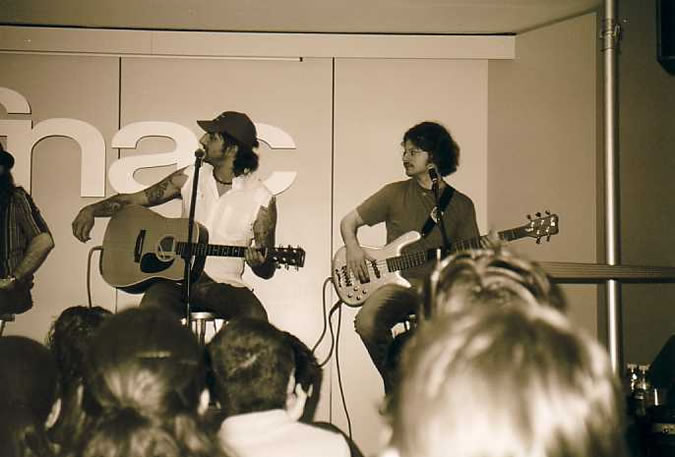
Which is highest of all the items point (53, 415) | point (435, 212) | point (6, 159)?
Result: point (6, 159)

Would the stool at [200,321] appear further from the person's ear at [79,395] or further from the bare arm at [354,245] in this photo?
the person's ear at [79,395]

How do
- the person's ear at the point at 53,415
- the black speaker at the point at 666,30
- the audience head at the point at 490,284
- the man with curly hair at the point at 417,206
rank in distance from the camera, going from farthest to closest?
the man with curly hair at the point at 417,206, the black speaker at the point at 666,30, the person's ear at the point at 53,415, the audience head at the point at 490,284

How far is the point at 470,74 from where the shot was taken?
554 cm

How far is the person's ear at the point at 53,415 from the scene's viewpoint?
214 centimetres

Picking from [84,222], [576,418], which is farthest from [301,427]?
[84,222]

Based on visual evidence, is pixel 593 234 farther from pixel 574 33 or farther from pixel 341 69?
pixel 341 69

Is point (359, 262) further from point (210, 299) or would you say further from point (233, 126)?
point (233, 126)

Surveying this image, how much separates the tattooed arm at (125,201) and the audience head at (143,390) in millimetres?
3906

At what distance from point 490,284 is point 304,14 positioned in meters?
4.16

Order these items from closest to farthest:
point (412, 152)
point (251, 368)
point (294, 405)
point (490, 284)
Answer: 1. point (490, 284)
2. point (251, 368)
3. point (294, 405)
4. point (412, 152)

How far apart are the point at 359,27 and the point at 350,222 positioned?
1.44 metres

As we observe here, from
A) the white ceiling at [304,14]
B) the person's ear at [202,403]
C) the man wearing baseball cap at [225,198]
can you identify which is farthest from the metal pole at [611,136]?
the person's ear at [202,403]

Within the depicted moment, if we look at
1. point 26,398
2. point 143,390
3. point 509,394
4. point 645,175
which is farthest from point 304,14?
point 509,394

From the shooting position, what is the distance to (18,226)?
5379mm
